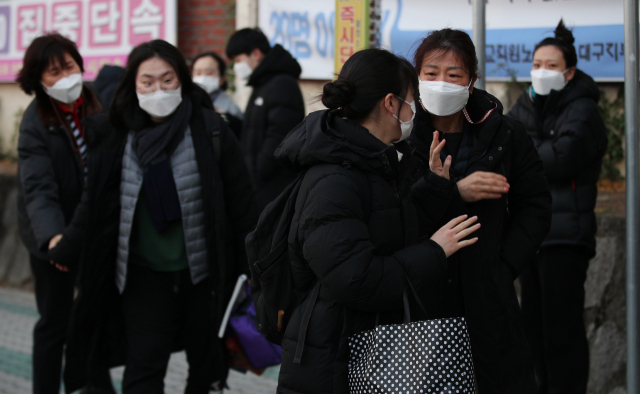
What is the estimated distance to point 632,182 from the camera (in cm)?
307

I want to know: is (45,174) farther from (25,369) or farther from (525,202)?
(525,202)

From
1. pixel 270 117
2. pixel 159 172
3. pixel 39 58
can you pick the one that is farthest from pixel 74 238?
pixel 270 117

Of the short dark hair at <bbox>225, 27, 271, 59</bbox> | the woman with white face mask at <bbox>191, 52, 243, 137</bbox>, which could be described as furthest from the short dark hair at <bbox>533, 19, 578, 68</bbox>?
the woman with white face mask at <bbox>191, 52, 243, 137</bbox>

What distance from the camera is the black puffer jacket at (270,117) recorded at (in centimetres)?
550

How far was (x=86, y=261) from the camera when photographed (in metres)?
3.47

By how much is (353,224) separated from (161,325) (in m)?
1.67

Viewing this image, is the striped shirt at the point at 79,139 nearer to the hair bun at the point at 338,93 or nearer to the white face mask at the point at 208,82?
the white face mask at the point at 208,82

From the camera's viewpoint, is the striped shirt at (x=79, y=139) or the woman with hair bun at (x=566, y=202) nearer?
the woman with hair bun at (x=566, y=202)

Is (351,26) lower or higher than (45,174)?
higher

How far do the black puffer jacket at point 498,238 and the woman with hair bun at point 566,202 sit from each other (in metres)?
0.86

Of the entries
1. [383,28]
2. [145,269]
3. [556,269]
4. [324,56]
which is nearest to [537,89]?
[556,269]

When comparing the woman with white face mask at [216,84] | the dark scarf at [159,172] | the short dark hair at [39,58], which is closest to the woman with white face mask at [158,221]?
the dark scarf at [159,172]

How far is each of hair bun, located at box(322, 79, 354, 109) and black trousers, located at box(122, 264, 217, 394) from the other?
1.55 m

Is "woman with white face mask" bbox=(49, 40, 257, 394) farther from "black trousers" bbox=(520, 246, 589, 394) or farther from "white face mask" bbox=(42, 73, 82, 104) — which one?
"black trousers" bbox=(520, 246, 589, 394)
